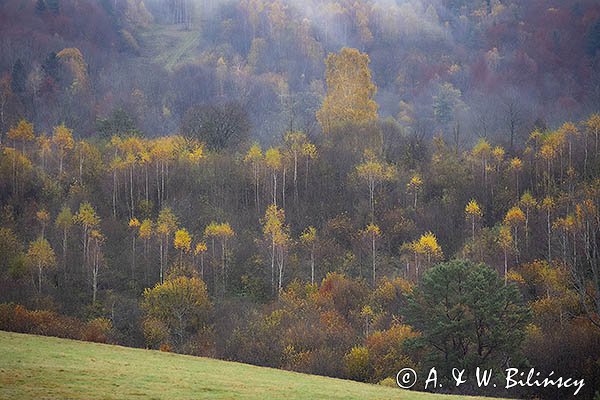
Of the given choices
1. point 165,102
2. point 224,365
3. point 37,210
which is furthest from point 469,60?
point 224,365

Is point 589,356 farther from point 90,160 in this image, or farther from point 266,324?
point 90,160

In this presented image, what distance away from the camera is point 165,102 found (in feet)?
410

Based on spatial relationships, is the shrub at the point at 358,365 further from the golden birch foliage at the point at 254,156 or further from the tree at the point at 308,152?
the golden birch foliage at the point at 254,156

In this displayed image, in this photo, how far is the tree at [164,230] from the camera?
68.1 metres

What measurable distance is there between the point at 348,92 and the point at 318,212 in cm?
1956

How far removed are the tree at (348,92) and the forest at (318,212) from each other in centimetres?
26

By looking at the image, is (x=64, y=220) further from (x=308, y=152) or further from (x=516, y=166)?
(x=516, y=166)

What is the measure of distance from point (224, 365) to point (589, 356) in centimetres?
2187

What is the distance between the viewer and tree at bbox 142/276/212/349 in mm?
57906

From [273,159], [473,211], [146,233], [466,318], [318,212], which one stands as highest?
[273,159]

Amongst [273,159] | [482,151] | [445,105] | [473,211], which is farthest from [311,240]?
[445,105]

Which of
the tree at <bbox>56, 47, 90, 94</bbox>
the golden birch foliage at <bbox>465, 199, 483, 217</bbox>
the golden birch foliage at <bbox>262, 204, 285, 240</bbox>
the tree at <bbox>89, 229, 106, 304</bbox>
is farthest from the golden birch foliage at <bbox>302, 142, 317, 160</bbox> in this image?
the tree at <bbox>56, 47, 90, 94</bbox>

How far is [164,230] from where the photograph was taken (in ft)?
228

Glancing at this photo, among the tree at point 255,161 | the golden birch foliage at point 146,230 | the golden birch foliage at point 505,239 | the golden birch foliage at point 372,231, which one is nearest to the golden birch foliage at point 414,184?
the golden birch foliage at point 372,231
